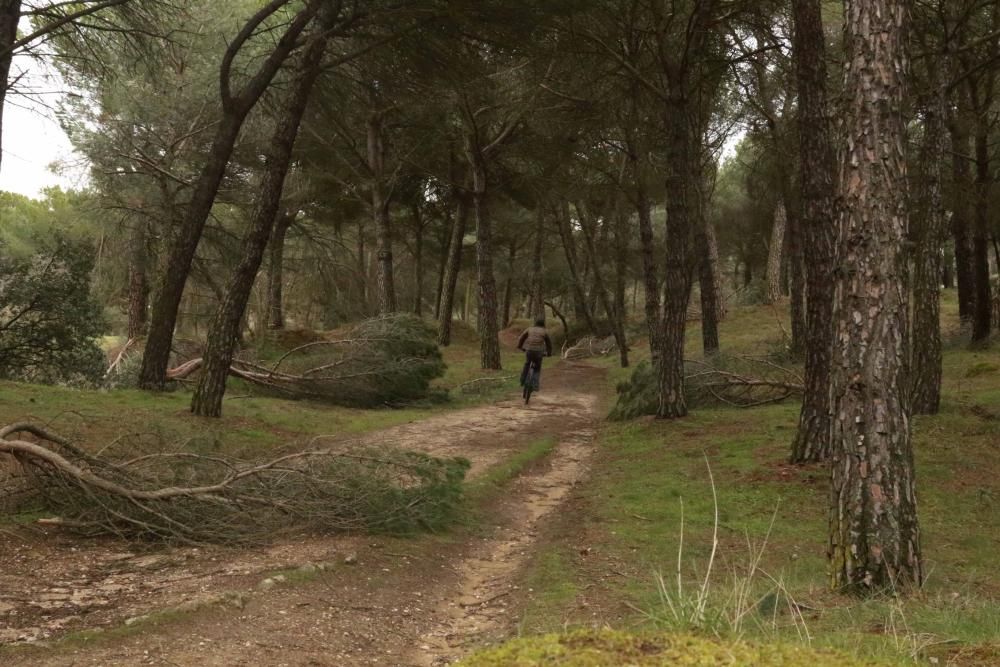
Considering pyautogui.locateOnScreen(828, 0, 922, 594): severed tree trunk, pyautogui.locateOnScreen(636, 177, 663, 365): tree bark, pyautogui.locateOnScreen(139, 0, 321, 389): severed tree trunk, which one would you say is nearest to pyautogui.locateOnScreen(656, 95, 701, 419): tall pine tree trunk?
pyautogui.locateOnScreen(636, 177, 663, 365): tree bark

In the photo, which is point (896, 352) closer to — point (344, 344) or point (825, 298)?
point (825, 298)

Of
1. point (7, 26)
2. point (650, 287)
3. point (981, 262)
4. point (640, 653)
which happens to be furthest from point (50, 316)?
point (981, 262)

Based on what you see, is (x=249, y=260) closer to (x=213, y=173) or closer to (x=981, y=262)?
(x=213, y=173)

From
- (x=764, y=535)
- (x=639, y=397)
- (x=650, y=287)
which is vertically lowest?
(x=764, y=535)

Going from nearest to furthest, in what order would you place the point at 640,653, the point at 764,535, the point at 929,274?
the point at 640,653, the point at 764,535, the point at 929,274

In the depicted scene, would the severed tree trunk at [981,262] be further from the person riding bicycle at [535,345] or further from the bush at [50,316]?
the bush at [50,316]

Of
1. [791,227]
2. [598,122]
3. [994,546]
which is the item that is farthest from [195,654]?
[791,227]

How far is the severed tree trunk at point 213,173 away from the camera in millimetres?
11672

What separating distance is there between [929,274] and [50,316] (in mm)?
16495

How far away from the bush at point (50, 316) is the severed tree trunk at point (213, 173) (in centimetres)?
413

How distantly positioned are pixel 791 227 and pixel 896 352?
1941cm

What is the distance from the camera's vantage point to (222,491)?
20.2 ft

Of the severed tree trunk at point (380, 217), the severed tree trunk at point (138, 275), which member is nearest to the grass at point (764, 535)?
the severed tree trunk at point (380, 217)

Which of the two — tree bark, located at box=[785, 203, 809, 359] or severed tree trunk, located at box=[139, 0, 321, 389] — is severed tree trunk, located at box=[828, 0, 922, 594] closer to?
severed tree trunk, located at box=[139, 0, 321, 389]
